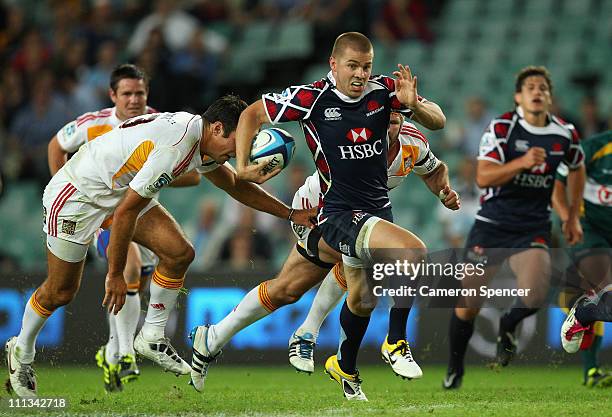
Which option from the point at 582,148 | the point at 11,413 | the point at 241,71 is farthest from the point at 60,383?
the point at 241,71

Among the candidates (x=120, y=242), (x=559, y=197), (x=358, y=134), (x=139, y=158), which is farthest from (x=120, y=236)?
(x=559, y=197)

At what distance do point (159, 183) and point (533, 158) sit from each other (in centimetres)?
316

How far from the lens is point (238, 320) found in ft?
26.8

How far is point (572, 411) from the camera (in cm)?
707

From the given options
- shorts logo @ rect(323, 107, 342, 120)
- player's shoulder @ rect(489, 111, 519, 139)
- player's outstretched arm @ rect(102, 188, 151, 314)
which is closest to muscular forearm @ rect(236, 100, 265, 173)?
shorts logo @ rect(323, 107, 342, 120)

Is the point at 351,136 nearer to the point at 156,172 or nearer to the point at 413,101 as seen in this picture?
the point at 413,101

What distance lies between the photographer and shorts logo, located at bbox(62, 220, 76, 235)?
7.94 meters

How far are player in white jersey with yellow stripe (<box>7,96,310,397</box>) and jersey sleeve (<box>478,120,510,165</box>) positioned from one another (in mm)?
2019

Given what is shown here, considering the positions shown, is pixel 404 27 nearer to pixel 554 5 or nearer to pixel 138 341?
pixel 554 5

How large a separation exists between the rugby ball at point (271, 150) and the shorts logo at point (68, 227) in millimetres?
1445

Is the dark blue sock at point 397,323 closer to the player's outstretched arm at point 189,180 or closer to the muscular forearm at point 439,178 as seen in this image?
the muscular forearm at point 439,178

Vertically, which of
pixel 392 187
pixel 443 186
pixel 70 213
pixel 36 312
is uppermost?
pixel 443 186

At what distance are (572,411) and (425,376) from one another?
3.56m

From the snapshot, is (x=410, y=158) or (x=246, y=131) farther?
(x=410, y=158)
